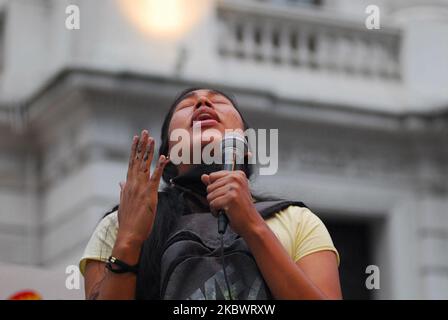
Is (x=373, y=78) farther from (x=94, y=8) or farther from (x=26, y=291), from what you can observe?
(x=26, y=291)

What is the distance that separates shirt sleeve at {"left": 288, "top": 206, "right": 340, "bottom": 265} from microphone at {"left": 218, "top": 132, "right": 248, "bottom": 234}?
240 mm

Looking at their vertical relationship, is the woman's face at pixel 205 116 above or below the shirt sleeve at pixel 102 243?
above

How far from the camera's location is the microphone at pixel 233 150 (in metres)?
3.78

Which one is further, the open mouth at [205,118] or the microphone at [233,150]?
the open mouth at [205,118]

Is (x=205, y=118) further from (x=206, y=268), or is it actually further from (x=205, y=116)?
(x=206, y=268)

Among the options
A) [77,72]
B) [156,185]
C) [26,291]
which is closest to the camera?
[156,185]

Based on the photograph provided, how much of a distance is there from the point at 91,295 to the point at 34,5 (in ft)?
26.4

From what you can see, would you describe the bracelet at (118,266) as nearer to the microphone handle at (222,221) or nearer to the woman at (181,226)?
the woman at (181,226)

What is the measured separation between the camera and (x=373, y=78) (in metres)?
11.8

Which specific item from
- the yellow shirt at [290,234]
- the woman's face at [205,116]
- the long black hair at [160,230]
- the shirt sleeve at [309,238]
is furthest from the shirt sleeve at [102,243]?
the shirt sleeve at [309,238]
